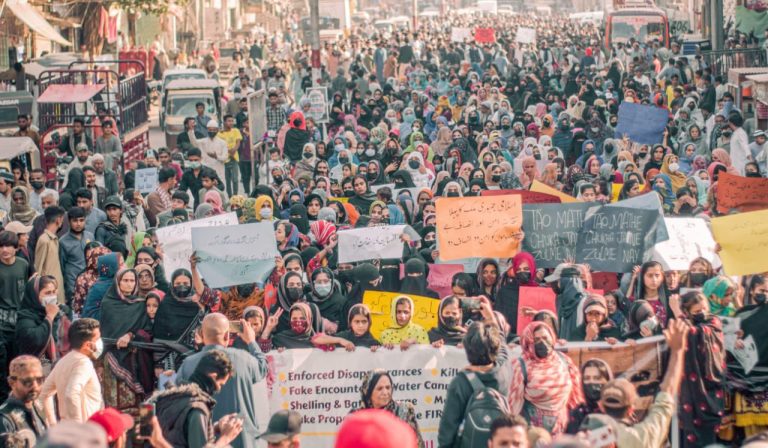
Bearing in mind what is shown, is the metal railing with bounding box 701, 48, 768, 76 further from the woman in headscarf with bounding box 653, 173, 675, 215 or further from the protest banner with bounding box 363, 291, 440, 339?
the protest banner with bounding box 363, 291, 440, 339

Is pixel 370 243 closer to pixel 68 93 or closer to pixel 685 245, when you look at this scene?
pixel 685 245

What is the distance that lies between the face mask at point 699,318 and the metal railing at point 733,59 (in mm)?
18737

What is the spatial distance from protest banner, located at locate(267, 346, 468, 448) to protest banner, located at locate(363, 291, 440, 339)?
2.36 feet

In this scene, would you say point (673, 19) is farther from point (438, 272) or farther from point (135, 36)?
point (438, 272)

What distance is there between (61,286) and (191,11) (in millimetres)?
45371

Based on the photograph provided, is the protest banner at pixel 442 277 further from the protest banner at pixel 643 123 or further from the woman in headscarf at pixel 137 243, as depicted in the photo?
the protest banner at pixel 643 123

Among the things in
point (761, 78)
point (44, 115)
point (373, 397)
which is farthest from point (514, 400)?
point (44, 115)

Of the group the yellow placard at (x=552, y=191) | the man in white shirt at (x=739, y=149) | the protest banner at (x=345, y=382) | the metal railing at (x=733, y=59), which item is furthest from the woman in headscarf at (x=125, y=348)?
the metal railing at (x=733, y=59)

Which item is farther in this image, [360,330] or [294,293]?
[294,293]

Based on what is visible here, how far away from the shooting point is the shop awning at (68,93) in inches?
757

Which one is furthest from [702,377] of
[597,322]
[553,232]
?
[553,232]

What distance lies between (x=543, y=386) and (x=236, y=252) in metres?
3.29

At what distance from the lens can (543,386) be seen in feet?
21.7

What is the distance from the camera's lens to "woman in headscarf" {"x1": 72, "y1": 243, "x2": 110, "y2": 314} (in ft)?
31.1
